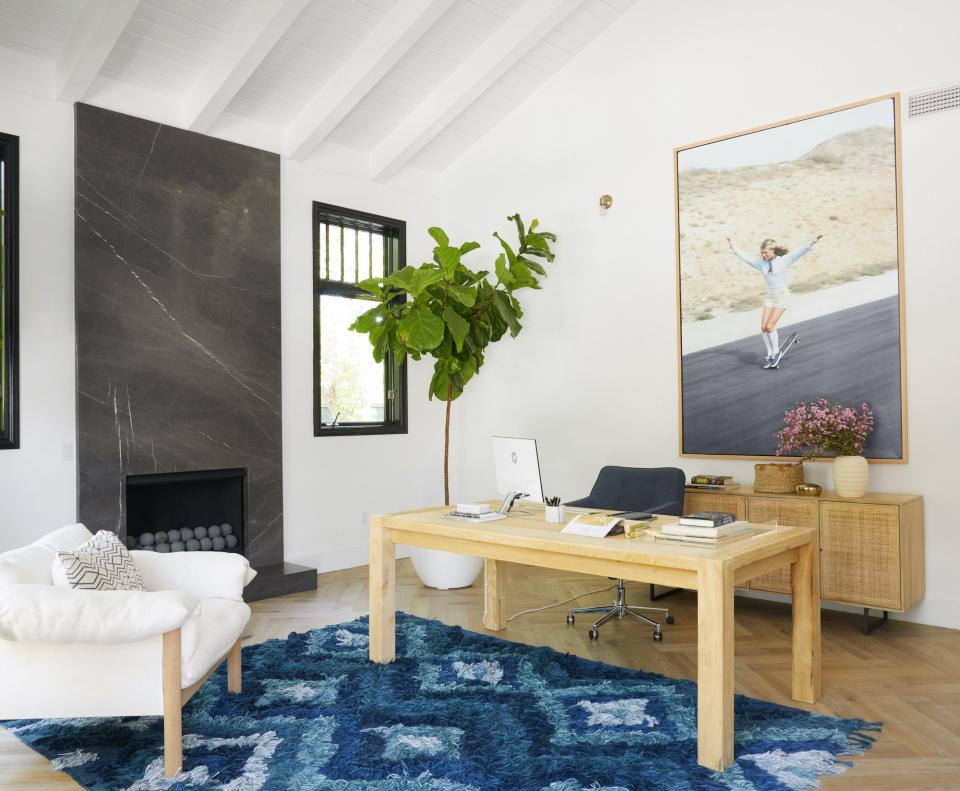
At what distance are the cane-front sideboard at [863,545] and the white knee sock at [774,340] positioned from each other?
94 centimetres

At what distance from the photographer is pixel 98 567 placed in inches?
110

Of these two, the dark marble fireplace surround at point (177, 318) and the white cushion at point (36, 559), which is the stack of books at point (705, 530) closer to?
the white cushion at point (36, 559)

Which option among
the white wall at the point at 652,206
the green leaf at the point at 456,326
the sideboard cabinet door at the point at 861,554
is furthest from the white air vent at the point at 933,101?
the green leaf at the point at 456,326

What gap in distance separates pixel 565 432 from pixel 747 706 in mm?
3122

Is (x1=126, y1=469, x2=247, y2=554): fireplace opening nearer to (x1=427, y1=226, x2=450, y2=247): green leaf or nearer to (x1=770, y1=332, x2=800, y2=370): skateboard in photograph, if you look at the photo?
(x1=427, y1=226, x2=450, y2=247): green leaf

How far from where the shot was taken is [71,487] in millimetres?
4676

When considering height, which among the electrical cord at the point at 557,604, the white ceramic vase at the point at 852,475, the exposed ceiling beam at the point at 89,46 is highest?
the exposed ceiling beam at the point at 89,46

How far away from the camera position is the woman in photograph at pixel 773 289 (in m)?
4.87

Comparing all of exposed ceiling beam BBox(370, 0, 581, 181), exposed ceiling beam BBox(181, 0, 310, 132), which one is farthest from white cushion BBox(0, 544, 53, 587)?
exposed ceiling beam BBox(370, 0, 581, 181)

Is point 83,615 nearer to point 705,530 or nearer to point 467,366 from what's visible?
point 705,530

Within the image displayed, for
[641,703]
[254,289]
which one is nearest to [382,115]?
[254,289]

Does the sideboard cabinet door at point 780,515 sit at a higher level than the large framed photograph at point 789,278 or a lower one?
lower

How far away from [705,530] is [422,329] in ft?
8.33

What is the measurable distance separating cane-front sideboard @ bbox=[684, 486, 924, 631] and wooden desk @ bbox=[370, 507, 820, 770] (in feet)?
3.45
